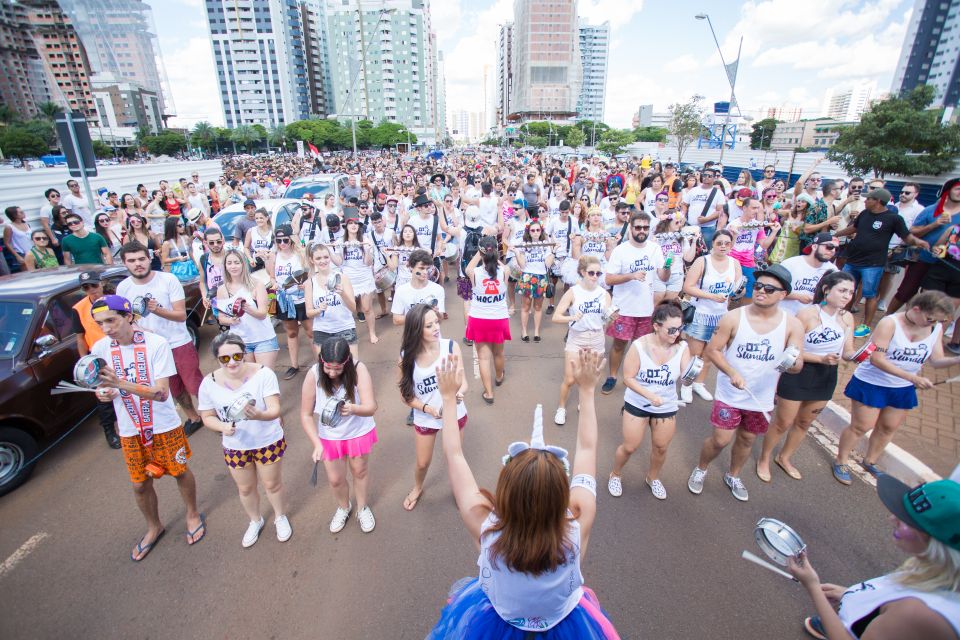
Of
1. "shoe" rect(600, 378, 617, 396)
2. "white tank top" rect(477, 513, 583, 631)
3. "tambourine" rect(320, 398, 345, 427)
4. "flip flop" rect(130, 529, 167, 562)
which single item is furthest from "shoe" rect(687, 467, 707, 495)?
"flip flop" rect(130, 529, 167, 562)

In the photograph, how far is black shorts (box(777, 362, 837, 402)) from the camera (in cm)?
396

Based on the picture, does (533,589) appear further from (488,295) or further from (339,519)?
(488,295)

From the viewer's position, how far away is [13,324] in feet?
14.5

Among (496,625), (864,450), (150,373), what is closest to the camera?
(496,625)

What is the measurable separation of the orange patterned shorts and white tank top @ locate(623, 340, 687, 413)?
142 inches

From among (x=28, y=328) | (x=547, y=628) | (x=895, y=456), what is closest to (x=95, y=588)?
(x=28, y=328)

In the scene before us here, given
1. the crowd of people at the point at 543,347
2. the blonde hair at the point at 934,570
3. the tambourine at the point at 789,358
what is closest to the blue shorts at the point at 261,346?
the crowd of people at the point at 543,347

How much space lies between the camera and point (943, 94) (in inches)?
3607

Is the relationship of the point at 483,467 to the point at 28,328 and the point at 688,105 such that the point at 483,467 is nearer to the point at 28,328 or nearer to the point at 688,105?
the point at 28,328

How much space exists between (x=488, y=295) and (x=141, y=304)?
3.42 m

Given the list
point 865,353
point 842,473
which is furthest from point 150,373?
point 842,473

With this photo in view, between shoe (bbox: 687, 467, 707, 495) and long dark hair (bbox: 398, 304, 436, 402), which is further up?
long dark hair (bbox: 398, 304, 436, 402)

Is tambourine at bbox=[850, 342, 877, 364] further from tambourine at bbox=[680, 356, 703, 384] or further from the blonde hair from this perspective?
the blonde hair

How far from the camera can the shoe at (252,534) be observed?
3574mm
